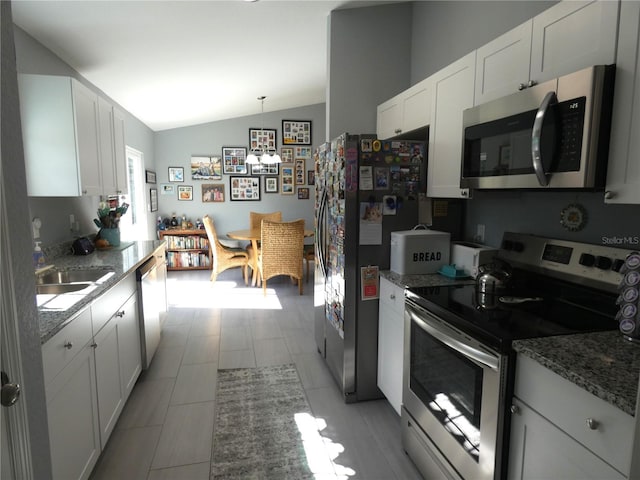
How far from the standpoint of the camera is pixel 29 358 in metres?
0.93

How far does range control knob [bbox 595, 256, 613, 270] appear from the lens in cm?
149

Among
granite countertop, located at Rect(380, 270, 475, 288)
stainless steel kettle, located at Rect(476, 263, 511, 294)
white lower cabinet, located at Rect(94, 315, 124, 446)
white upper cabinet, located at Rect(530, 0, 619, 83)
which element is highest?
white upper cabinet, located at Rect(530, 0, 619, 83)

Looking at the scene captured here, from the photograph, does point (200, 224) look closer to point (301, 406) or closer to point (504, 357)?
point (301, 406)

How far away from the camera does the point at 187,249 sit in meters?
6.30

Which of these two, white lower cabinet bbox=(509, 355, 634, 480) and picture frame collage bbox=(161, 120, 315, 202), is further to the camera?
picture frame collage bbox=(161, 120, 315, 202)

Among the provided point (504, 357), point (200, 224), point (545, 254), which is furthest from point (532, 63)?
point (200, 224)

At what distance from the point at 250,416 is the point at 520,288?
170cm

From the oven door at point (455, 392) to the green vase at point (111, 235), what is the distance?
2.68 metres

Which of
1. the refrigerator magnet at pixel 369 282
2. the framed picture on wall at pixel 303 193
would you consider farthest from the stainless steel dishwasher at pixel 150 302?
the framed picture on wall at pixel 303 193

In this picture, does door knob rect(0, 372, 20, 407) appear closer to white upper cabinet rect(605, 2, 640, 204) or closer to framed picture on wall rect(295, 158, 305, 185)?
white upper cabinet rect(605, 2, 640, 204)

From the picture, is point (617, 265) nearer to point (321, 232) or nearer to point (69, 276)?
point (321, 232)

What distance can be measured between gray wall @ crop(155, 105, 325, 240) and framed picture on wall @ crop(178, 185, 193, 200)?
2.7 inches

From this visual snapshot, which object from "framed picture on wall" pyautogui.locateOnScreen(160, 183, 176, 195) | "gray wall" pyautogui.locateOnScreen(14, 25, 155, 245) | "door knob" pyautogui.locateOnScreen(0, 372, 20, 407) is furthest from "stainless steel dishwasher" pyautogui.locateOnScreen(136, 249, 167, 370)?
"framed picture on wall" pyautogui.locateOnScreen(160, 183, 176, 195)

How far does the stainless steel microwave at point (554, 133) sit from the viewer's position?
121cm
